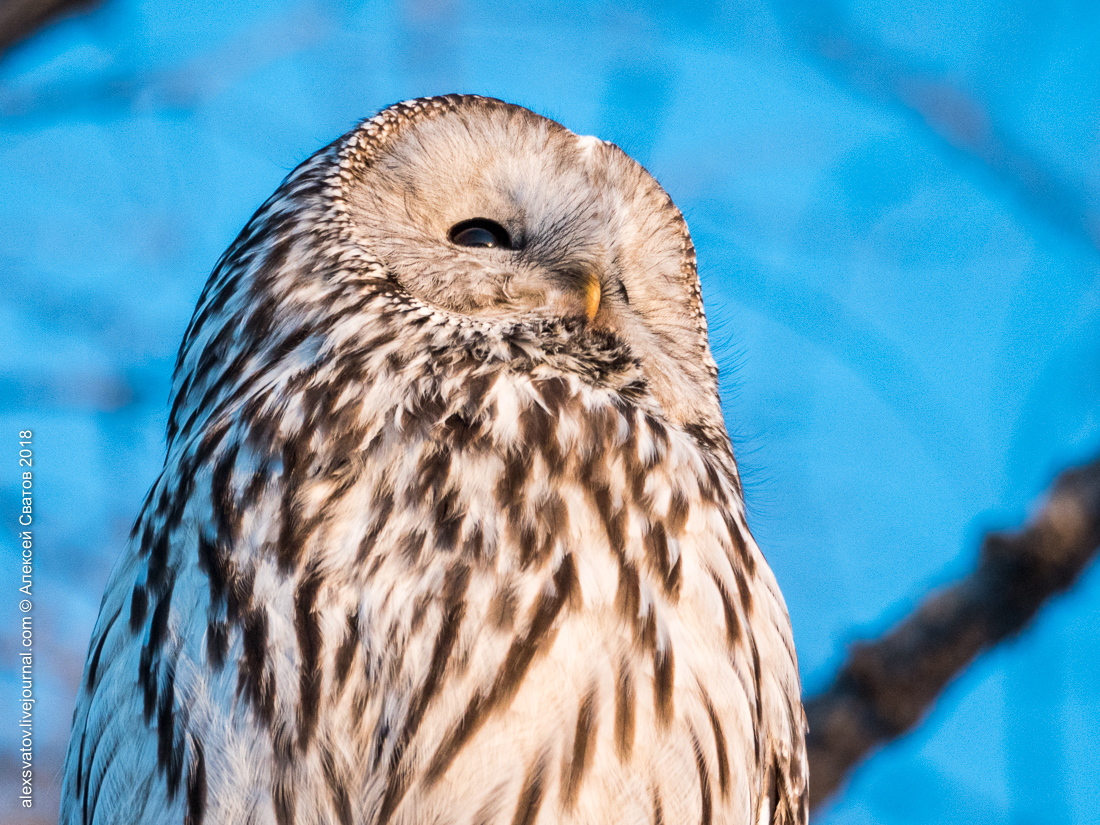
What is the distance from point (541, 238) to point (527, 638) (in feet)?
3.27

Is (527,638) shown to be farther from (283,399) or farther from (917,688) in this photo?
(917,688)

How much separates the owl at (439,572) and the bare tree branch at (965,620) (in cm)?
14

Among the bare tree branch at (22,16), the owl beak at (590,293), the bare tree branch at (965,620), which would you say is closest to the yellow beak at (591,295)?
the owl beak at (590,293)

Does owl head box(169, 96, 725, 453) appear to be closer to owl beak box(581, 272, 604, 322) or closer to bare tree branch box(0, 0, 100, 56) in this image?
owl beak box(581, 272, 604, 322)

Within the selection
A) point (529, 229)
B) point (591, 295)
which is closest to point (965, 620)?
point (591, 295)

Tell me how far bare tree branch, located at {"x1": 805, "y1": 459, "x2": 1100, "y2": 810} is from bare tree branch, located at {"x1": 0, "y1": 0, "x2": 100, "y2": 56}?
1.94 metres

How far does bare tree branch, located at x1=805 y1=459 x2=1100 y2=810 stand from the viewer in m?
2.15

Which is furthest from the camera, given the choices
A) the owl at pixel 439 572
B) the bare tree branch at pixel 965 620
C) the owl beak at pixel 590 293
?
the owl beak at pixel 590 293

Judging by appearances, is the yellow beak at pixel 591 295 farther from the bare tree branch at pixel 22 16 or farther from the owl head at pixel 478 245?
the bare tree branch at pixel 22 16

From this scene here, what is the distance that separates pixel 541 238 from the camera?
2.44 metres

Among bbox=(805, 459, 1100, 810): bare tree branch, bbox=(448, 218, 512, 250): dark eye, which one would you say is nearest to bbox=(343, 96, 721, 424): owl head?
bbox=(448, 218, 512, 250): dark eye

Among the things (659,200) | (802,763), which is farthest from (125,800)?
(659,200)

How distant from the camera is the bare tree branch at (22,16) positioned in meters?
1.97

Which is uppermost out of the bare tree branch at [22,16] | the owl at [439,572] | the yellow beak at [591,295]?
the bare tree branch at [22,16]
